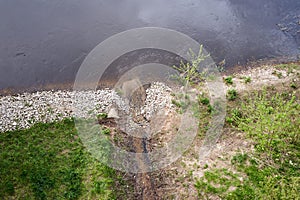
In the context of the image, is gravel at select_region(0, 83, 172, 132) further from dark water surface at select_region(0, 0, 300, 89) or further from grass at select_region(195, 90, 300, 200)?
grass at select_region(195, 90, 300, 200)

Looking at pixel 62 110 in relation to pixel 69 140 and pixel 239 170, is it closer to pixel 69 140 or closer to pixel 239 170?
pixel 69 140

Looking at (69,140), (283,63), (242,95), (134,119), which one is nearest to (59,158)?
(69,140)

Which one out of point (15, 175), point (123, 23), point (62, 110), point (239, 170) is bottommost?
point (239, 170)

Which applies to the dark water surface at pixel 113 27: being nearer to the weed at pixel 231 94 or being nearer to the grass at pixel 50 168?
the weed at pixel 231 94

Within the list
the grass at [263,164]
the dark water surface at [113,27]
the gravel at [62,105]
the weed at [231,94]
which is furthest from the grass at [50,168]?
the weed at [231,94]

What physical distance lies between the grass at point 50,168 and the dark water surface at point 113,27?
601 cm

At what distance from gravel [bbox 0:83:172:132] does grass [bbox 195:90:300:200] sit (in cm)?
646

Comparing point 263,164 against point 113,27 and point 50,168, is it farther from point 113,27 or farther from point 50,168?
point 113,27

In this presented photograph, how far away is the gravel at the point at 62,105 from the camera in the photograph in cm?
2053

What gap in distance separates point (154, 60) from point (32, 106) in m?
10.8

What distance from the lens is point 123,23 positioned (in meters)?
28.8

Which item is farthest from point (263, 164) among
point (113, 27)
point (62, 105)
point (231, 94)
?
point (113, 27)

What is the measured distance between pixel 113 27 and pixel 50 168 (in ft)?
51.2

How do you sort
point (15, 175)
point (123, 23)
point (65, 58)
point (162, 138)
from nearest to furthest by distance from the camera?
point (15, 175) → point (162, 138) → point (65, 58) → point (123, 23)
